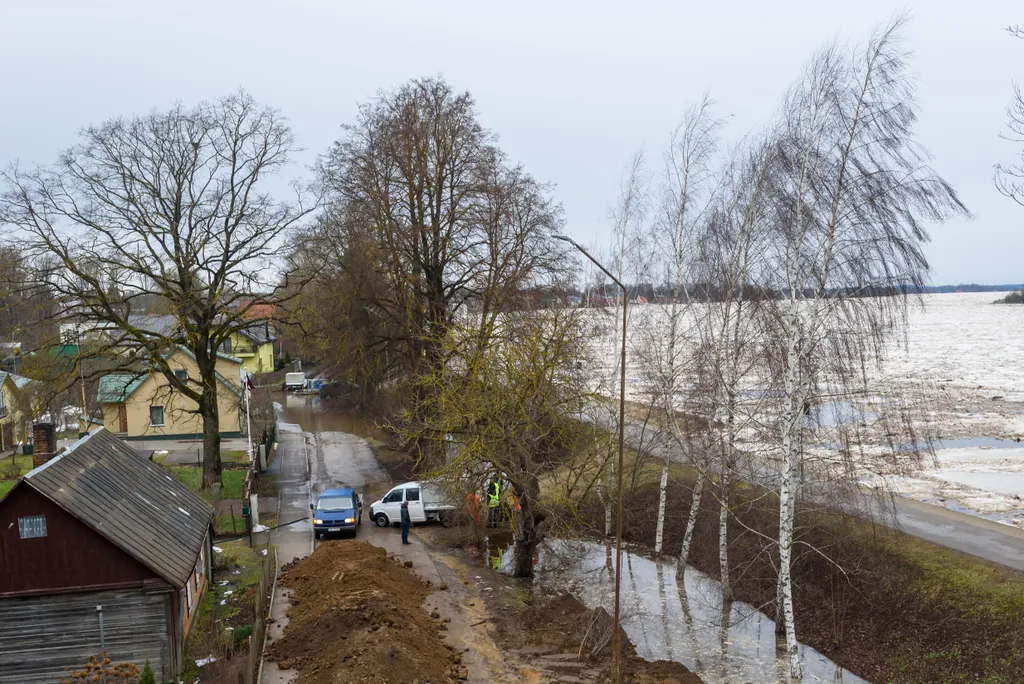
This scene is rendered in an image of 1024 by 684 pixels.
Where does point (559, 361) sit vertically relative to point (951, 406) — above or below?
above

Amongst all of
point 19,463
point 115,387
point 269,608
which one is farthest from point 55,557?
point 115,387

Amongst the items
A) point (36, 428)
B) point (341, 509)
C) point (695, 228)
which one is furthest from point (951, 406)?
point (36, 428)

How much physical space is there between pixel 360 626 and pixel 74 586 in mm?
6107

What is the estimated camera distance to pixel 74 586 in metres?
16.1

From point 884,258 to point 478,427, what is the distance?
1173cm

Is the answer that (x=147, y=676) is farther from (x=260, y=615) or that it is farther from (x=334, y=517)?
(x=334, y=517)

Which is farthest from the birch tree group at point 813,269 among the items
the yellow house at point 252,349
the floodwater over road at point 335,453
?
the yellow house at point 252,349

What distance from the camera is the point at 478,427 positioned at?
23.0m

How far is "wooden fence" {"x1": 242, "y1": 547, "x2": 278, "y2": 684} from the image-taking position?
15.8 metres

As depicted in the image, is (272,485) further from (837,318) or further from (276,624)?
(837,318)

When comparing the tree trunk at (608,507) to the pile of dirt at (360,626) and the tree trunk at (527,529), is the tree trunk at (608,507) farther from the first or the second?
the pile of dirt at (360,626)

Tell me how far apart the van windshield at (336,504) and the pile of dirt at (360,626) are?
440cm

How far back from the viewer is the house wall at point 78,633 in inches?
626

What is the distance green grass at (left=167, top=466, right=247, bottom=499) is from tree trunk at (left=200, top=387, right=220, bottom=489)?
0.46 m
